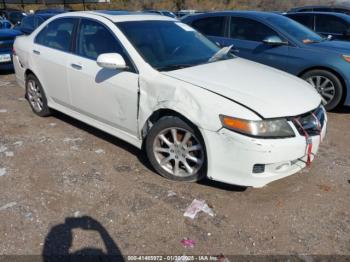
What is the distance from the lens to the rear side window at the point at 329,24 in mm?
8245

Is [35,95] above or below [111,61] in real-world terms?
below

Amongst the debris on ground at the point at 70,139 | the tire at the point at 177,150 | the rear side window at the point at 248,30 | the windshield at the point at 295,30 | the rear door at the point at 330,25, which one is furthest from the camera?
the rear door at the point at 330,25

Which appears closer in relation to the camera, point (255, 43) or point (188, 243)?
point (188, 243)

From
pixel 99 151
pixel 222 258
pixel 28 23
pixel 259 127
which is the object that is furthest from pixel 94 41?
pixel 28 23

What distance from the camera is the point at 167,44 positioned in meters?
3.99

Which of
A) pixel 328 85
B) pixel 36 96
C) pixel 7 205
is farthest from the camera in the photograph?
pixel 328 85

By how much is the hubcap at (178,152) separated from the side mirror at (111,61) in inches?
31.6

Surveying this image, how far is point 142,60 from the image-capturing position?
3611 mm

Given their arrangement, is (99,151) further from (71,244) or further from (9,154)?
(71,244)

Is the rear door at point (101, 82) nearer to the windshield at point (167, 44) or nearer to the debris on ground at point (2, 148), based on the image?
the windshield at point (167, 44)

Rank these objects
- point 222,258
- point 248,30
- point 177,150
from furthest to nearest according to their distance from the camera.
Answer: point 248,30 < point 177,150 < point 222,258

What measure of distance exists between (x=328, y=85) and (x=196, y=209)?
12.2 feet

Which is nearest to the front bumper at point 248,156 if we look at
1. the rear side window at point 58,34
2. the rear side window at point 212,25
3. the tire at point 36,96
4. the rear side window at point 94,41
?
the rear side window at point 94,41

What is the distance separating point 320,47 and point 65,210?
4834mm
